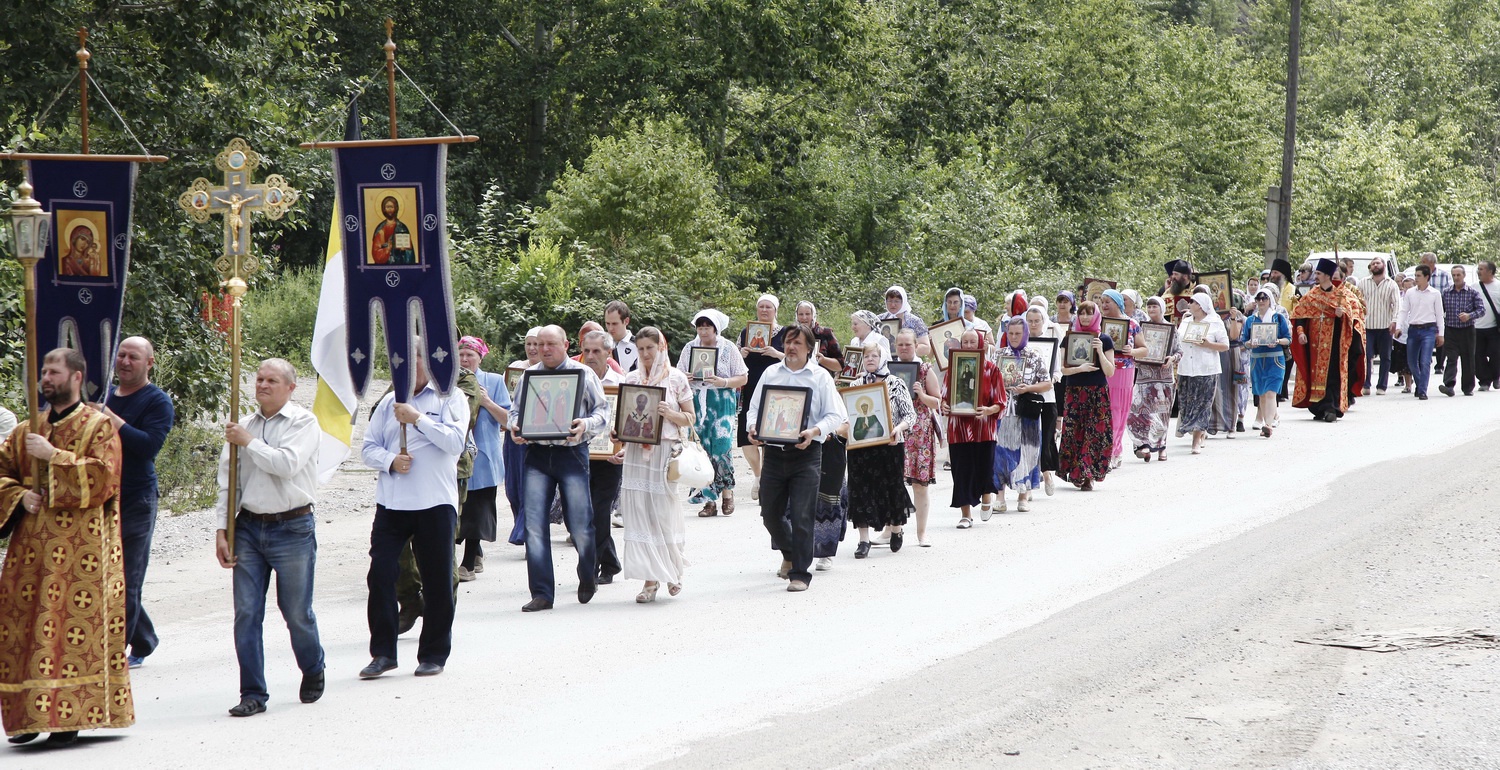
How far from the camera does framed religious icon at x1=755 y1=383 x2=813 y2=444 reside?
11102 millimetres

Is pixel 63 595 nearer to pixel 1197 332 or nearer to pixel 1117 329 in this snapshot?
pixel 1117 329

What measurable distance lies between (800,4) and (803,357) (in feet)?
74.8

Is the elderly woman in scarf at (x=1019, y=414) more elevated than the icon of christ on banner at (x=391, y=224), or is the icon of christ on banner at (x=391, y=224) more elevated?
the icon of christ on banner at (x=391, y=224)

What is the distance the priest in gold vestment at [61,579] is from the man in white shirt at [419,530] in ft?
5.14

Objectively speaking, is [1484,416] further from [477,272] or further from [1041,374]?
[477,272]

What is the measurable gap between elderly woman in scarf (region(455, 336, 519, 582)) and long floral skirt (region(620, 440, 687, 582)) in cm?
120

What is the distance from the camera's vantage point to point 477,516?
38.5 ft

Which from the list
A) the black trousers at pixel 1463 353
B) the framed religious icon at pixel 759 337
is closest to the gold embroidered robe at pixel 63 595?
the framed religious icon at pixel 759 337

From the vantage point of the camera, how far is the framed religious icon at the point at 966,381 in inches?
543

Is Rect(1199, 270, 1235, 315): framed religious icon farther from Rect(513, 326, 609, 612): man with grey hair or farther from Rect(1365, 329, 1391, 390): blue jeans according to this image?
Rect(513, 326, 609, 612): man with grey hair

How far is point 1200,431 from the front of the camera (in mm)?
18766

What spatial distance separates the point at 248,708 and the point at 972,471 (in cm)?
760

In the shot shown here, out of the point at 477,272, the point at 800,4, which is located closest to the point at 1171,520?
the point at 477,272

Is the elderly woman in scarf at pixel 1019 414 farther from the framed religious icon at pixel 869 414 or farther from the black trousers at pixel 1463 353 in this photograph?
the black trousers at pixel 1463 353
